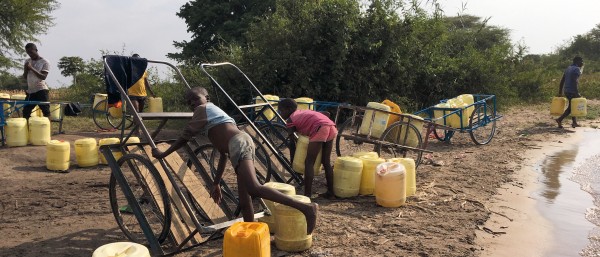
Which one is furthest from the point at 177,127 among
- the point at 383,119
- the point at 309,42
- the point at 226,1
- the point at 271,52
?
the point at 226,1

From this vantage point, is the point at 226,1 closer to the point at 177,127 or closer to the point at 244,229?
the point at 177,127

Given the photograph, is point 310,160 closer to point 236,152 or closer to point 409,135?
point 236,152

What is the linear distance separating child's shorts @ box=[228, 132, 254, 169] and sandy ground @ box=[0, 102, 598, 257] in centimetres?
93

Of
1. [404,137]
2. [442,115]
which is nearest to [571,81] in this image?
[442,115]

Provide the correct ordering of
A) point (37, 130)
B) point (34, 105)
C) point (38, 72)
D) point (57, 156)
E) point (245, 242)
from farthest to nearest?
point (34, 105), point (38, 72), point (37, 130), point (57, 156), point (245, 242)

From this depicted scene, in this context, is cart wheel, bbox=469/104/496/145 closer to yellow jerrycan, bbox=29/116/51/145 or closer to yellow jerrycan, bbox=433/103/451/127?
yellow jerrycan, bbox=433/103/451/127

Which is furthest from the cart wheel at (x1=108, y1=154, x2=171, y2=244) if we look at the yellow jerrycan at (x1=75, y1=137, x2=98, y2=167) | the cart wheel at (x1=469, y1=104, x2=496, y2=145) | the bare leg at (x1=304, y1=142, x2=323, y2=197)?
the cart wheel at (x1=469, y1=104, x2=496, y2=145)

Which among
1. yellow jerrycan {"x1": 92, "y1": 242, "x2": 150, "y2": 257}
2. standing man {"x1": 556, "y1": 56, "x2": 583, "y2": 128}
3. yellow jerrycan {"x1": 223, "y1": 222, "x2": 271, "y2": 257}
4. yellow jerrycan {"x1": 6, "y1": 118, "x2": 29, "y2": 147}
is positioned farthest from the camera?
standing man {"x1": 556, "y1": 56, "x2": 583, "y2": 128}

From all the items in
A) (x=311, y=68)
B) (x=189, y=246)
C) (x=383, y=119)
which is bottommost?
(x=189, y=246)

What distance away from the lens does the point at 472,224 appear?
198 inches

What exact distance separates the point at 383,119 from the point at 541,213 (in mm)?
2637

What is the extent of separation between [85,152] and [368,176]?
475 cm

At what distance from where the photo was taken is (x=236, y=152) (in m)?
4.01

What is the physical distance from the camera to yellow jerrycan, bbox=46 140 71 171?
23.8ft
